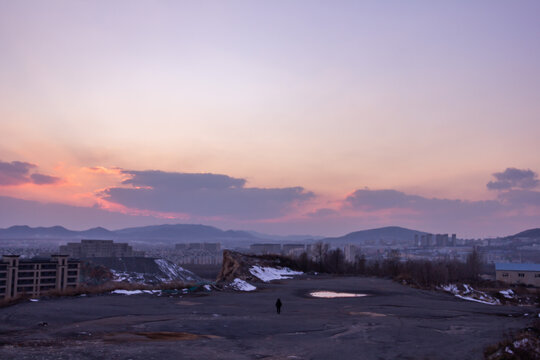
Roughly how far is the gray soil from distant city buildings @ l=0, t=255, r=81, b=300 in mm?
62338

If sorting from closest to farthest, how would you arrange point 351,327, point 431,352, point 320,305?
point 431,352, point 351,327, point 320,305

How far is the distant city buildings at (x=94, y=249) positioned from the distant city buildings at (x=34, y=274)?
243 ft

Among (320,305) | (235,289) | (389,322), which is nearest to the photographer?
(389,322)

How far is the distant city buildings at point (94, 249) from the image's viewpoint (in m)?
157

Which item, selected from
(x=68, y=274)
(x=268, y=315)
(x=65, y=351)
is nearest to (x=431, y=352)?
(x=268, y=315)

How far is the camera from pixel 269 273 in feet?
147

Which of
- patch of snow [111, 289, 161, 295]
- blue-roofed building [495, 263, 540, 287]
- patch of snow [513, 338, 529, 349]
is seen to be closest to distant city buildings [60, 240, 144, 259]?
blue-roofed building [495, 263, 540, 287]

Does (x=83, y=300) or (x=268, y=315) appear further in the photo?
(x=83, y=300)

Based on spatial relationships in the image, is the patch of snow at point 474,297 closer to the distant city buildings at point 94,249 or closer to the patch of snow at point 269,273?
the patch of snow at point 269,273

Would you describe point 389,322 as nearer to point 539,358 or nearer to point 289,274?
point 539,358

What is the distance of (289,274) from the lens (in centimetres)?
4875

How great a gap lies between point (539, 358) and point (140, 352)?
35.4ft

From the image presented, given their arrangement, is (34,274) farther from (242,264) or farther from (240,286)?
(240,286)

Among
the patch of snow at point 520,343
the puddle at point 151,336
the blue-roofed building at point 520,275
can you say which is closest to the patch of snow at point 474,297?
the patch of snow at point 520,343
